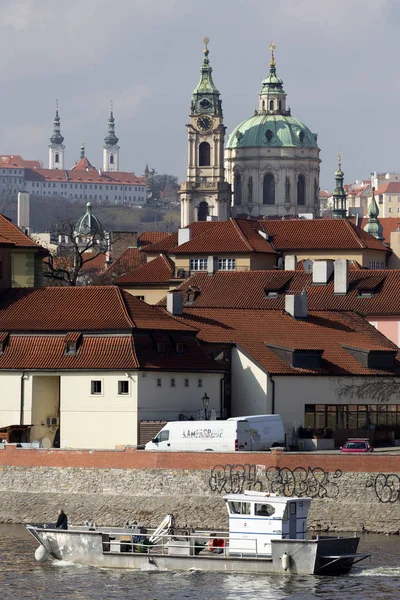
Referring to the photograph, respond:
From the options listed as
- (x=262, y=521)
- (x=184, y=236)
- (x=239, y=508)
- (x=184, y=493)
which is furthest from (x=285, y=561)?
(x=184, y=236)

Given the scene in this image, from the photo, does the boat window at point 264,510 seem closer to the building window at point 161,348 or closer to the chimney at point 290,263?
the building window at point 161,348

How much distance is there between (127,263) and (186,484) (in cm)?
8660

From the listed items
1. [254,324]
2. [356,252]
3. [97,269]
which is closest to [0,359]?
[254,324]

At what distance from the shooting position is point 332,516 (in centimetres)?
→ 7169

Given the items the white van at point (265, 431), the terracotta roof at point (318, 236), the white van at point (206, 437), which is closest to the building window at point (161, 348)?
the white van at point (265, 431)

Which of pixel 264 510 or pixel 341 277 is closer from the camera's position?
pixel 264 510

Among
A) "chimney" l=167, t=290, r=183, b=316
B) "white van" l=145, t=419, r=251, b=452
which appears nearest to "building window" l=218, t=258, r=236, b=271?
"chimney" l=167, t=290, r=183, b=316

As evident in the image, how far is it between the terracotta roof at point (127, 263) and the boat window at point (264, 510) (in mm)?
93584

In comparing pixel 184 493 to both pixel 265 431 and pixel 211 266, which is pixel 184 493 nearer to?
pixel 265 431

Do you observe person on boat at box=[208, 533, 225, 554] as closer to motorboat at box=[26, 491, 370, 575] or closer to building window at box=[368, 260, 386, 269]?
motorboat at box=[26, 491, 370, 575]

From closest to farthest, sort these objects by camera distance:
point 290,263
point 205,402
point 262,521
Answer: point 262,521, point 205,402, point 290,263

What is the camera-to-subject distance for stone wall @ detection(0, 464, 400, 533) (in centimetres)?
7156

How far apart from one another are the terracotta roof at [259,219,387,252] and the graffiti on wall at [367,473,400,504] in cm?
6341

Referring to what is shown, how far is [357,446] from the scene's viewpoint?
256ft
